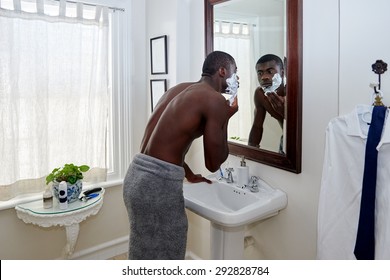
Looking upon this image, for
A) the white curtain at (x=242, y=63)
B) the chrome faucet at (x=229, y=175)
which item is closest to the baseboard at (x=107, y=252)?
the chrome faucet at (x=229, y=175)

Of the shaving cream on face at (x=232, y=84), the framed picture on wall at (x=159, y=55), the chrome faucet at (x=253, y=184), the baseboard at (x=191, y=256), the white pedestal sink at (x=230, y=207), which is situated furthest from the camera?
the baseboard at (x=191, y=256)

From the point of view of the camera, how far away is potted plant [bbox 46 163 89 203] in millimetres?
2062

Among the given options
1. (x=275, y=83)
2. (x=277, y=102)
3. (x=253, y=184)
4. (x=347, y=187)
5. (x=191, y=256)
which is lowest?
(x=191, y=256)

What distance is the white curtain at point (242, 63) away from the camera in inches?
71.4

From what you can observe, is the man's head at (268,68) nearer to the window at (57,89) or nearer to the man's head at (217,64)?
the man's head at (217,64)

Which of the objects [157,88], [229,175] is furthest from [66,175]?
[229,175]

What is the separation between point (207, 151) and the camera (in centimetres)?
143

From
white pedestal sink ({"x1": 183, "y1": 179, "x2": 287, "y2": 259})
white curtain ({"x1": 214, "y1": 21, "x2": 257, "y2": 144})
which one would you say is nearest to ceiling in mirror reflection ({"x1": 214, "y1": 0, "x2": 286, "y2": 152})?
white curtain ({"x1": 214, "y1": 21, "x2": 257, "y2": 144})

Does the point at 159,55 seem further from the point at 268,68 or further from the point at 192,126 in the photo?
the point at 192,126

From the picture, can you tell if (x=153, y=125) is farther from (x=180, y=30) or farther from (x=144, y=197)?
(x=180, y=30)

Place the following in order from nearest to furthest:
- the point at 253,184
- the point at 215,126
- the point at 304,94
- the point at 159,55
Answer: the point at 215,126, the point at 304,94, the point at 253,184, the point at 159,55

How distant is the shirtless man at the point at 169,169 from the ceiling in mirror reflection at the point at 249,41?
0.40m

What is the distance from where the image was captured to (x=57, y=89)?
215cm

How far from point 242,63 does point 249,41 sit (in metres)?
0.14
